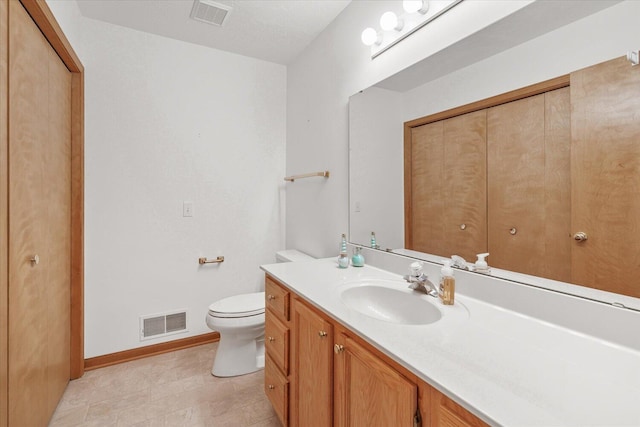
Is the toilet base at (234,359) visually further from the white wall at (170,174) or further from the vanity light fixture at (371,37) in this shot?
the vanity light fixture at (371,37)

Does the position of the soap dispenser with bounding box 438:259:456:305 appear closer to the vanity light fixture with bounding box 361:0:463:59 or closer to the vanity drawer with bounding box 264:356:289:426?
the vanity drawer with bounding box 264:356:289:426

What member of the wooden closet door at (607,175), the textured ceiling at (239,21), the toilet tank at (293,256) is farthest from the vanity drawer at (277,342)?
the textured ceiling at (239,21)

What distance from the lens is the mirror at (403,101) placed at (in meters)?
0.90

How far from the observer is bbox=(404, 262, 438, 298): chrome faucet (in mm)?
1178

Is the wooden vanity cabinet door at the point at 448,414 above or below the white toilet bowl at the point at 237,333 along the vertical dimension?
above

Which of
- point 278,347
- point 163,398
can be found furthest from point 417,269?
point 163,398

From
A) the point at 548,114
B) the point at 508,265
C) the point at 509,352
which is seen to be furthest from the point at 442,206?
the point at 509,352

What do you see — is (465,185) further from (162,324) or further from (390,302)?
(162,324)

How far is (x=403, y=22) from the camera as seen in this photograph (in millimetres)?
1522

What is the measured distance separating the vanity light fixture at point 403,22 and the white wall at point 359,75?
0.12 feet

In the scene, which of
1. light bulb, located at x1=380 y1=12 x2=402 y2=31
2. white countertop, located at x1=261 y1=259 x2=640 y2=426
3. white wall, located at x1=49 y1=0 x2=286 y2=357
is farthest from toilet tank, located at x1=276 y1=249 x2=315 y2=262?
light bulb, located at x1=380 y1=12 x2=402 y2=31

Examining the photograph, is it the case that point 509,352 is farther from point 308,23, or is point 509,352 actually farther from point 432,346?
point 308,23

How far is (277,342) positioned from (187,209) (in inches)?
56.7

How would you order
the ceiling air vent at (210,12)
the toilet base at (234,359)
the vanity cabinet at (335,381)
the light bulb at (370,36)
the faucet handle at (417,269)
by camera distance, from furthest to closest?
the toilet base at (234,359)
the ceiling air vent at (210,12)
the light bulb at (370,36)
the faucet handle at (417,269)
the vanity cabinet at (335,381)
